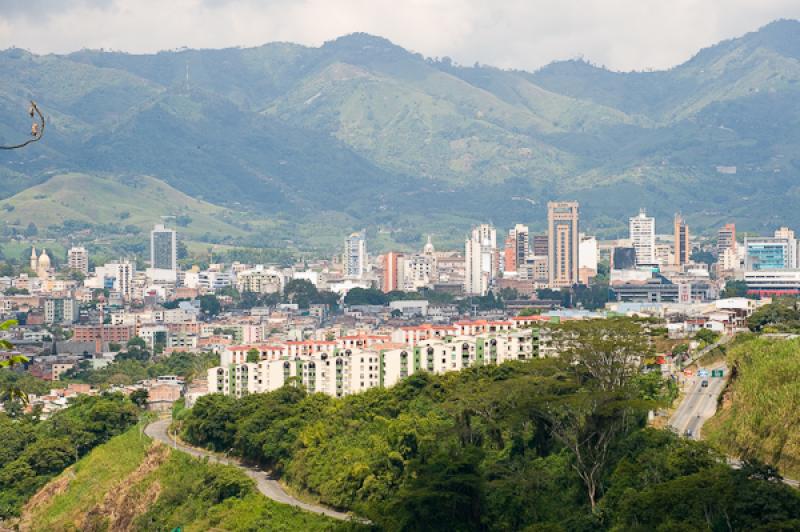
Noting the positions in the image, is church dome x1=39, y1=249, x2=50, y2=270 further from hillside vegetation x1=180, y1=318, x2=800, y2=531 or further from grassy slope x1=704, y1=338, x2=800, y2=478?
grassy slope x1=704, y1=338, x2=800, y2=478

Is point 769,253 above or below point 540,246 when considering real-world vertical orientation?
below

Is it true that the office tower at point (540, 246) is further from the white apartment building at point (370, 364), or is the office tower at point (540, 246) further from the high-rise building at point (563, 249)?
the white apartment building at point (370, 364)

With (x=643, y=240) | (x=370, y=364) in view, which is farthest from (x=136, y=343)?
(x=643, y=240)

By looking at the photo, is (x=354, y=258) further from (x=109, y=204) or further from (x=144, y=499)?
(x=144, y=499)

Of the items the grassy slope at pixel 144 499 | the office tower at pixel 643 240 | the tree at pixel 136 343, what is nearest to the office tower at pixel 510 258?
the office tower at pixel 643 240

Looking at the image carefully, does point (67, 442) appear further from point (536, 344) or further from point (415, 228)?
point (415, 228)

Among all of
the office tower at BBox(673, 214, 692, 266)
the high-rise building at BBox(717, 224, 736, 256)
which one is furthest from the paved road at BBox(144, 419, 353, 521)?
the high-rise building at BBox(717, 224, 736, 256)

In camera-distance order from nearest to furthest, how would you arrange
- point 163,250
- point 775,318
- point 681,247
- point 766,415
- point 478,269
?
point 766,415 < point 775,318 < point 478,269 < point 681,247 < point 163,250
